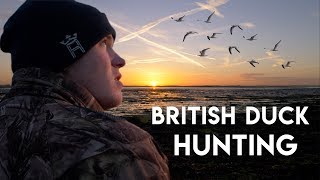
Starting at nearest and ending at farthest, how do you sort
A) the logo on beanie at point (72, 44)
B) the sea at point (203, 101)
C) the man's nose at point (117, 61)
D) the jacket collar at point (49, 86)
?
1. the jacket collar at point (49, 86)
2. the logo on beanie at point (72, 44)
3. the man's nose at point (117, 61)
4. the sea at point (203, 101)

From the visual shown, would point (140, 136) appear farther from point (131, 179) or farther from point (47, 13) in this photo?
point (47, 13)

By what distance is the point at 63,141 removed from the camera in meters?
1.54

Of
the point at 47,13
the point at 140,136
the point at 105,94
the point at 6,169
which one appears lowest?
the point at 6,169

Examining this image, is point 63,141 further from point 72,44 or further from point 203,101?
point 203,101

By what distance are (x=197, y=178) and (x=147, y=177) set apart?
14935 millimetres

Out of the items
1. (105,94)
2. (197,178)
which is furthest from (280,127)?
(105,94)

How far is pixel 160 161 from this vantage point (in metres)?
1.64

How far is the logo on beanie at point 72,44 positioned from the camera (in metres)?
1.99

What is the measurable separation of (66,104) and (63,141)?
10.0 inches

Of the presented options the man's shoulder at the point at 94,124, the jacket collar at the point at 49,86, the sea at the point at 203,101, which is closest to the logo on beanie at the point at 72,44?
the jacket collar at the point at 49,86

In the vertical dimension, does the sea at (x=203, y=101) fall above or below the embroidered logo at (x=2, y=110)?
below

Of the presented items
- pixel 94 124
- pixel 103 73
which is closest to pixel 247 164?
pixel 103 73

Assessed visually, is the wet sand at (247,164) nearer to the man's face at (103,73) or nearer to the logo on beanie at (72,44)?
the man's face at (103,73)

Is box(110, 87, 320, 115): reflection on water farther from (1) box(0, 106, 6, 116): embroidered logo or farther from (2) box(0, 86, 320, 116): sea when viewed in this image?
(1) box(0, 106, 6, 116): embroidered logo
